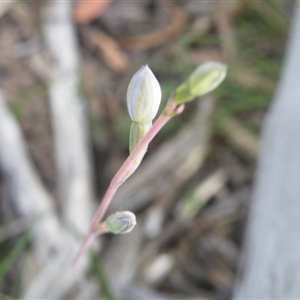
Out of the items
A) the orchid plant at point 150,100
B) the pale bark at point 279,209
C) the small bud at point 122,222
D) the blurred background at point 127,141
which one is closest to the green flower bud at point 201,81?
the orchid plant at point 150,100

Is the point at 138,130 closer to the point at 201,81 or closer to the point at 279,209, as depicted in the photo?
the point at 201,81

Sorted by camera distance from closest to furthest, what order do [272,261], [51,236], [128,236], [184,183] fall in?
[272,261] < [51,236] < [128,236] < [184,183]

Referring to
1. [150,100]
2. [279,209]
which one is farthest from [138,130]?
[279,209]

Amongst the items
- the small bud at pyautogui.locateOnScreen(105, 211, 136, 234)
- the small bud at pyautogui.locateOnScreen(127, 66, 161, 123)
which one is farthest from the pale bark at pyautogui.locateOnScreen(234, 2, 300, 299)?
the small bud at pyautogui.locateOnScreen(127, 66, 161, 123)

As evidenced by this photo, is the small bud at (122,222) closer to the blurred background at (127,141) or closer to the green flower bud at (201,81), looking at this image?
the green flower bud at (201,81)

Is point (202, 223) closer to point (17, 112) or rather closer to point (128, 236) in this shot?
point (128, 236)

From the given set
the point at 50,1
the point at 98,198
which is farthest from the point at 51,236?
the point at 50,1
